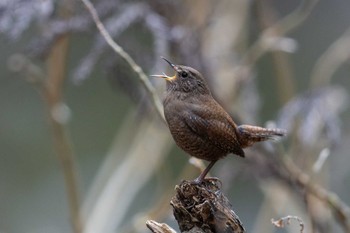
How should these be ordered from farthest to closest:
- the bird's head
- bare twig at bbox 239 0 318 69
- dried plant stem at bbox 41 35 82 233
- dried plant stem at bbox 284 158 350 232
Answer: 1. bare twig at bbox 239 0 318 69
2. dried plant stem at bbox 41 35 82 233
3. dried plant stem at bbox 284 158 350 232
4. the bird's head

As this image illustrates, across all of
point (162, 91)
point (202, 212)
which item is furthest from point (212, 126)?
point (162, 91)

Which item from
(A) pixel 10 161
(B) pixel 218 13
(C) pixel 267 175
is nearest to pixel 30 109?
(A) pixel 10 161

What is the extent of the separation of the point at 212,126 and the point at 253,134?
0.65 feet

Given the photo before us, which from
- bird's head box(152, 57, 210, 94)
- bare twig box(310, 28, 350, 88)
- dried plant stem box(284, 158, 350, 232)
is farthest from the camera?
bare twig box(310, 28, 350, 88)

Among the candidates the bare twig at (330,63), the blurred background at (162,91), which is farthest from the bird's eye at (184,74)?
the bare twig at (330,63)

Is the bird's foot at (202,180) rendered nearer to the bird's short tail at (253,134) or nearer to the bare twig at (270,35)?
the bird's short tail at (253,134)

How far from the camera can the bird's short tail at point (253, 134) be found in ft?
8.88

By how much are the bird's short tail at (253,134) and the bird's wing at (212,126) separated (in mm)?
99

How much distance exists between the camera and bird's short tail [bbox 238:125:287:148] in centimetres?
271

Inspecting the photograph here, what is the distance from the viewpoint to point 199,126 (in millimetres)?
2574

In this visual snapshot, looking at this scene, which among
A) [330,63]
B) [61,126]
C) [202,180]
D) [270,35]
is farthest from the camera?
[270,35]

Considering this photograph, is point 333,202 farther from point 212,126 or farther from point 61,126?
point 61,126

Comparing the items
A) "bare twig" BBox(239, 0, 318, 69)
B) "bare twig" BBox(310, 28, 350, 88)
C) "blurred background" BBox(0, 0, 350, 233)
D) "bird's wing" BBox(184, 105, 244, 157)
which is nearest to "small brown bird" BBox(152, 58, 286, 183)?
"bird's wing" BBox(184, 105, 244, 157)

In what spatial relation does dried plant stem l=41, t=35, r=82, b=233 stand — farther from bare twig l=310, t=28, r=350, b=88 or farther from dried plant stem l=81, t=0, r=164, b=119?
bare twig l=310, t=28, r=350, b=88
